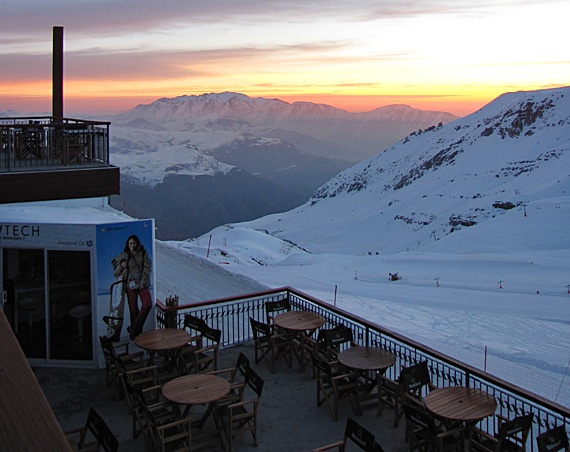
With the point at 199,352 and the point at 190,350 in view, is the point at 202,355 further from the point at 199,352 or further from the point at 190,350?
the point at 199,352

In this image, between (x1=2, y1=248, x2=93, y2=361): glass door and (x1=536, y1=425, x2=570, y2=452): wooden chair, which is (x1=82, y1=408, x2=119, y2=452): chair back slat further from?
(x1=536, y1=425, x2=570, y2=452): wooden chair

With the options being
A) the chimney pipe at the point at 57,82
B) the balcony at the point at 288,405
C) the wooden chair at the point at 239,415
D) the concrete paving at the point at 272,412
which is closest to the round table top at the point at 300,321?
the balcony at the point at 288,405

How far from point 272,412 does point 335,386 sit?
1.12 m

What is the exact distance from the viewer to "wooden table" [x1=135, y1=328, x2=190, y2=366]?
32.1ft

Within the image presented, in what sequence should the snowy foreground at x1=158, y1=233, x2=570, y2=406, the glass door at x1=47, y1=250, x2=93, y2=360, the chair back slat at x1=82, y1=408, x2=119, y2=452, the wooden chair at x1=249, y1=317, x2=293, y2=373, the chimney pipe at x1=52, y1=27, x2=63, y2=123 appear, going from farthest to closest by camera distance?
1. the snowy foreground at x1=158, y1=233, x2=570, y2=406
2. the chimney pipe at x1=52, y1=27, x2=63, y2=123
3. the glass door at x1=47, y1=250, x2=93, y2=360
4. the wooden chair at x1=249, y1=317, x2=293, y2=373
5. the chair back slat at x1=82, y1=408, x2=119, y2=452

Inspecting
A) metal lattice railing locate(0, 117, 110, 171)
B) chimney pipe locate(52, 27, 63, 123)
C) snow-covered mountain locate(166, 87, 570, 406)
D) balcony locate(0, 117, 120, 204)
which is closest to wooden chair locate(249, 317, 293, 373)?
→ balcony locate(0, 117, 120, 204)

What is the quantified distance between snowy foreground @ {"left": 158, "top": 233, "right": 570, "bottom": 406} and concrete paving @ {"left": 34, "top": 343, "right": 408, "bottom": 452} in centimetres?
405

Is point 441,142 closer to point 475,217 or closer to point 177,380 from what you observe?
point 475,217

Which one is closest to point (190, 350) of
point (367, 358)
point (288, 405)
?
point (288, 405)

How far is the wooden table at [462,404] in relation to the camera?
7.23 m

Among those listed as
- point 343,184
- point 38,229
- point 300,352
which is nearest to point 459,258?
point 300,352

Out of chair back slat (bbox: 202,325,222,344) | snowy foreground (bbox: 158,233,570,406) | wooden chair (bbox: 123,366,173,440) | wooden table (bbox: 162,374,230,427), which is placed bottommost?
snowy foreground (bbox: 158,233,570,406)

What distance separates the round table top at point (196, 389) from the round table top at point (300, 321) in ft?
8.55

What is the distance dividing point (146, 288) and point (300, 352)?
3.25m
